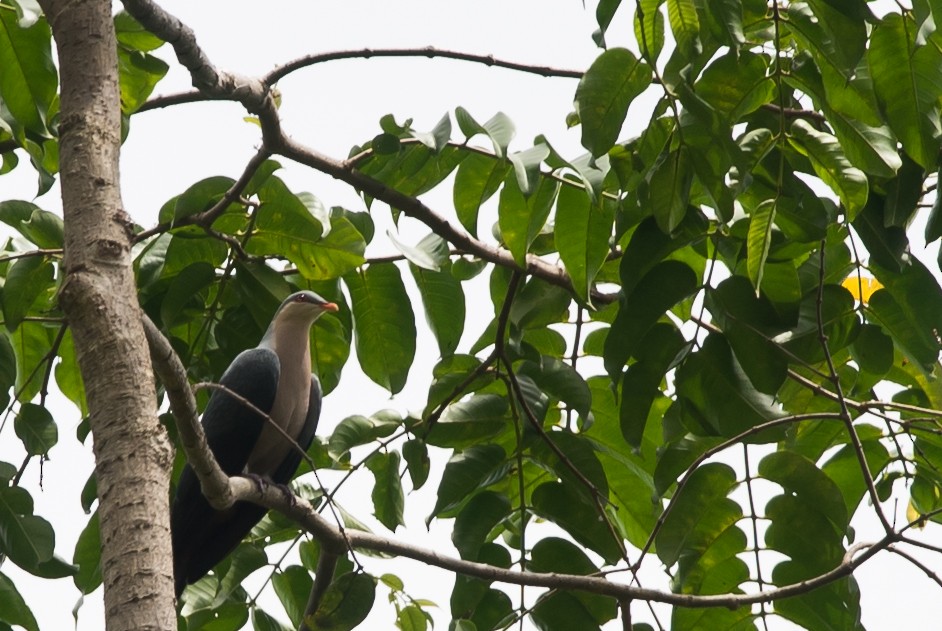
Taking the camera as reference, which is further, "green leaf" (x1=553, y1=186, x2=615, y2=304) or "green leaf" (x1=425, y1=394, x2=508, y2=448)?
"green leaf" (x1=425, y1=394, x2=508, y2=448)

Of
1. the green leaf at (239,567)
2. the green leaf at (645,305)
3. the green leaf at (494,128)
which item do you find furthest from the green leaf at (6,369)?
the green leaf at (645,305)

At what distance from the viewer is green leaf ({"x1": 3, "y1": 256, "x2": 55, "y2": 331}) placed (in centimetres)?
330

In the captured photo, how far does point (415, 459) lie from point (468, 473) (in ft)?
0.58

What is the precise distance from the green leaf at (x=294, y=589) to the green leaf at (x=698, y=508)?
1305 mm

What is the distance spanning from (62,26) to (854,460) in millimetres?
2698

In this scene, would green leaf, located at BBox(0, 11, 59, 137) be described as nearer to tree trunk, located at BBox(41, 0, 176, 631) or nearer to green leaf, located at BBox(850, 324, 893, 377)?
tree trunk, located at BBox(41, 0, 176, 631)

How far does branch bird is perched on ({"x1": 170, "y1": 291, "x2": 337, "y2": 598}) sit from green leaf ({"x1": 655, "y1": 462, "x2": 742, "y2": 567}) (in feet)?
4.69

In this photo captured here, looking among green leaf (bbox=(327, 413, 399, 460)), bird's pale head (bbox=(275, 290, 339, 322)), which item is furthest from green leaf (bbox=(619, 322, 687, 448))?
bird's pale head (bbox=(275, 290, 339, 322))

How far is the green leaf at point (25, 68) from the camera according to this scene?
304cm

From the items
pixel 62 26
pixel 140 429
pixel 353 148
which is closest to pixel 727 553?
pixel 353 148

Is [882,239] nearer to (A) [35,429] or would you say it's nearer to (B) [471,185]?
(B) [471,185]

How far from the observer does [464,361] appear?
147 inches

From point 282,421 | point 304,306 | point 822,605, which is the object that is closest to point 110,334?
point 304,306

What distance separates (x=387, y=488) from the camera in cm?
363
